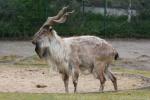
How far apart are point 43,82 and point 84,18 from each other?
16.8 m

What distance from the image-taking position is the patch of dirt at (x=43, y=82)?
17.2 meters

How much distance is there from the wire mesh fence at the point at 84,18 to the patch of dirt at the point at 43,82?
12.7 meters

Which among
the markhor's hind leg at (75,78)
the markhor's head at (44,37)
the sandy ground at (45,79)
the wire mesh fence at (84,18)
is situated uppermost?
the markhor's head at (44,37)

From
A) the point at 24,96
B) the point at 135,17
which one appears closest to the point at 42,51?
the point at 24,96

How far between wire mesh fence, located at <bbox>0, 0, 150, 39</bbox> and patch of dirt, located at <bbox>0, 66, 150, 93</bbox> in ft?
41.8

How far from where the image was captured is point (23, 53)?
28.9m

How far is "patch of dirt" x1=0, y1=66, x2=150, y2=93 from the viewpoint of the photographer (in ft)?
56.5

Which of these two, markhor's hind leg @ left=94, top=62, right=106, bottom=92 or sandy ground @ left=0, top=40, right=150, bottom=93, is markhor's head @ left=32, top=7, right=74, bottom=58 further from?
markhor's hind leg @ left=94, top=62, right=106, bottom=92

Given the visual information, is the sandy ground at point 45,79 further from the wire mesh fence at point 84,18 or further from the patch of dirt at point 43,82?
the wire mesh fence at point 84,18

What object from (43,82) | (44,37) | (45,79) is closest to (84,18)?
(45,79)

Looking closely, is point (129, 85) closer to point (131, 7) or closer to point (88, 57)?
point (88, 57)

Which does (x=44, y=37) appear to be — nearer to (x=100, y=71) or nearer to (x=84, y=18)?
(x=100, y=71)

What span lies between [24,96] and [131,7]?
24498 mm

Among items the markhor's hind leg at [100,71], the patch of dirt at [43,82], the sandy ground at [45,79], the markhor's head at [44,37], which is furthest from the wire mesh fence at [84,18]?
the markhor's hind leg at [100,71]
